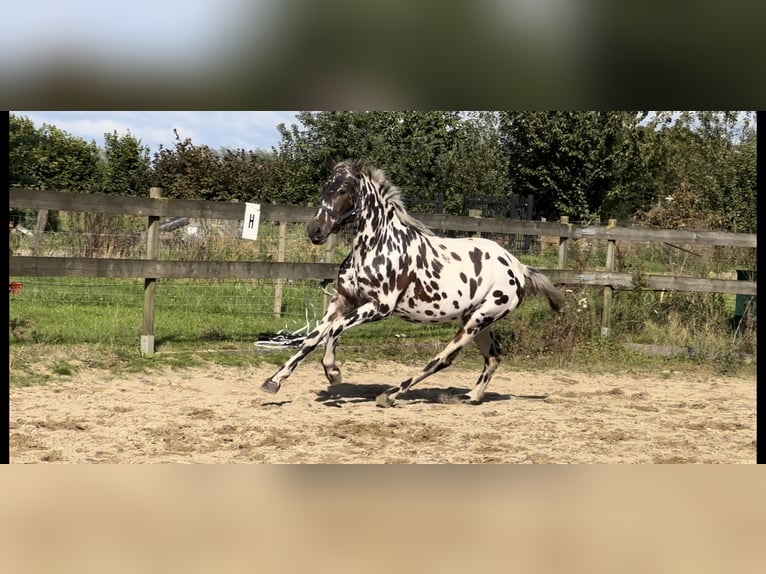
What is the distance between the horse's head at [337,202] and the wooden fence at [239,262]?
2434mm

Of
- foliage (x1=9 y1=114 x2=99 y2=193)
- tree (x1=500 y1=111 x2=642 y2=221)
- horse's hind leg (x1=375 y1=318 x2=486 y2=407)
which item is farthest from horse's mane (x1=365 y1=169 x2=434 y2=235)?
tree (x1=500 y1=111 x2=642 y2=221)

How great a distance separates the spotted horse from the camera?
650cm

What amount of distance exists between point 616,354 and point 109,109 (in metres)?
7.92

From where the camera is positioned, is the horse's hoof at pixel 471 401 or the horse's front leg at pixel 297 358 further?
the horse's hoof at pixel 471 401

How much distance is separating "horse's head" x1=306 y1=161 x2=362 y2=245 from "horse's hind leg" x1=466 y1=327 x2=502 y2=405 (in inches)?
58.0

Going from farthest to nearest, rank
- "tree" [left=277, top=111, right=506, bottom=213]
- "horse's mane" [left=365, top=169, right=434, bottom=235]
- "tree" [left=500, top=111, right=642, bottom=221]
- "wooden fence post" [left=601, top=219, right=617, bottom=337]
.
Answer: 1. "tree" [left=500, top=111, right=642, bottom=221]
2. "tree" [left=277, top=111, right=506, bottom=213]
3. "wooden fence post" [left=601, top=219, right=617, bottom=337]
4. "horse's mane" [left=365, top=169, right=434, bottom=235]

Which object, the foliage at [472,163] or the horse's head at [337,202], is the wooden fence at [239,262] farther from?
the foliage at [472,163]

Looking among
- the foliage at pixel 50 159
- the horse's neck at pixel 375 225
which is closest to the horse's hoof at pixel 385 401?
the horse's neck at pixel 375 225

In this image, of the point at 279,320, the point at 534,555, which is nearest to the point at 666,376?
the point at 279,320

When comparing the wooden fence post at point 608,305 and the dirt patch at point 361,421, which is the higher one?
the wooden fence post at point 608,305

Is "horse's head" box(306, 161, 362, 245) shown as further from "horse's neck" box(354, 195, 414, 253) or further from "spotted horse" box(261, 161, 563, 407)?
"horse's neck" box(354, 195, 414, 253)

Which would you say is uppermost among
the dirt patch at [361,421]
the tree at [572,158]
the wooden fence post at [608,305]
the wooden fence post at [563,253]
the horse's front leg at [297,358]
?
the tree at [572,158]

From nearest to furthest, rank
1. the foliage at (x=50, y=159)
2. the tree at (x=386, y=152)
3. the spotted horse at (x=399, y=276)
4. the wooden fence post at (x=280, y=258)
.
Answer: the spotted horse at (x=399, y=276), the wooden fence post at (x=280, y=258), the tree at (x=386, y=152), the foliage at (x=50, y=159)

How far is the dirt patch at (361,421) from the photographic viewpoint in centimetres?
522
